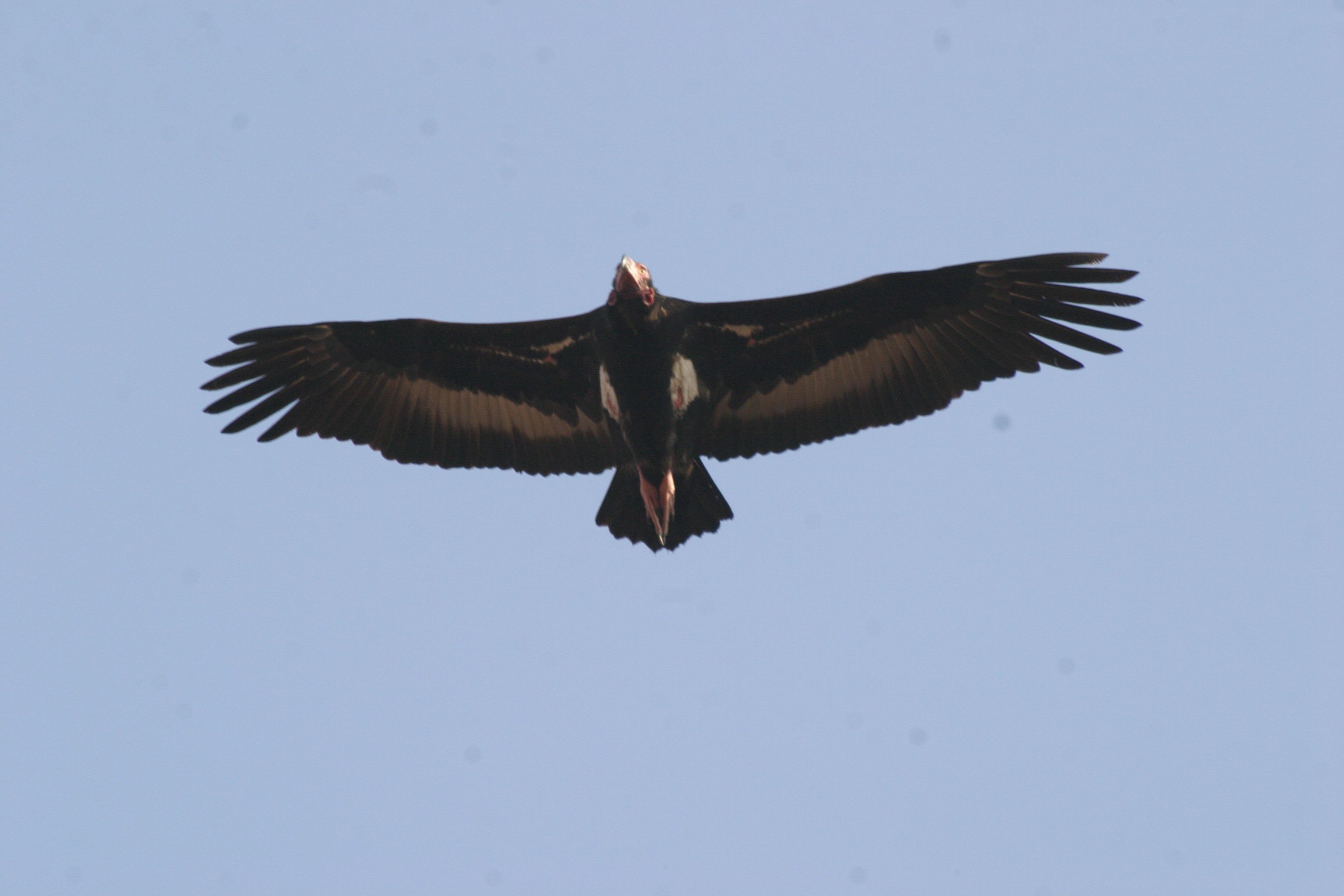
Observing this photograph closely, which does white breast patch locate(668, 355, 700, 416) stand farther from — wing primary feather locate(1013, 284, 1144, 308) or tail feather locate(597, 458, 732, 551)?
wing primary feather locate(1013, 284, 1144, 308)

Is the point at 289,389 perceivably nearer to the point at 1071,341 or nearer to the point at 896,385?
the point at 896,385

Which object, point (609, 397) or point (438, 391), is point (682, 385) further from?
point (438, 391)

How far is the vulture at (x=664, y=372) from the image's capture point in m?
12.2

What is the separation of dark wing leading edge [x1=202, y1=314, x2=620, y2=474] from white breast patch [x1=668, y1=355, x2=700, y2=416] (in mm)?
773

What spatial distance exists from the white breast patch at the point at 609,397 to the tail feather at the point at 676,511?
45cm

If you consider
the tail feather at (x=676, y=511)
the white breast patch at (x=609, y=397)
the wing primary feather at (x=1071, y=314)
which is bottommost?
the tail feather at (x=676, y=511)

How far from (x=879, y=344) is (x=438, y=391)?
3894mm

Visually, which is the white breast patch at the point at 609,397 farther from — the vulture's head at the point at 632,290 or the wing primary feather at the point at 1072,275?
the wing primary feather at the point at 1072,275

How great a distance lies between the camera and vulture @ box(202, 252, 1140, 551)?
479 inches

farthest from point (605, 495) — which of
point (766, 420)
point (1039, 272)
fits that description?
point (1039, 272)

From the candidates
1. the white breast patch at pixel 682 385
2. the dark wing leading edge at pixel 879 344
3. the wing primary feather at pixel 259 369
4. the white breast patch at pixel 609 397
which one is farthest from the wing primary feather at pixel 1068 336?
the wing primary feather at pixel 259 369

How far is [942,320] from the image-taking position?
12.5 m

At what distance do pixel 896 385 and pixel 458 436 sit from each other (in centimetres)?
387

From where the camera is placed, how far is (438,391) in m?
13.1
